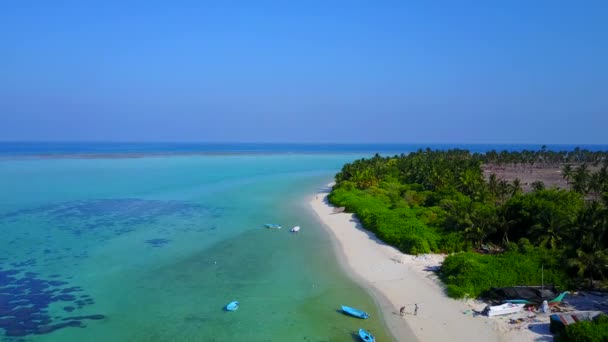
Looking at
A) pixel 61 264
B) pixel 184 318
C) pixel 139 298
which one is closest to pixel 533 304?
pixel 184 318

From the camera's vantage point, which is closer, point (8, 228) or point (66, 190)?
point (8, 228)

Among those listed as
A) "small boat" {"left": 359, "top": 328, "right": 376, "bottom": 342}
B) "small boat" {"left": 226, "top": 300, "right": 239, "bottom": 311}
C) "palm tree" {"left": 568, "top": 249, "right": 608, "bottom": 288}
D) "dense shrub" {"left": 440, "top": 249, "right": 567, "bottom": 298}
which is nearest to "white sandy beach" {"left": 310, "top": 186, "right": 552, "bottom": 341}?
"dense shrub" {"left": 440, "top": 249, "right": 567, "bottom": 298}

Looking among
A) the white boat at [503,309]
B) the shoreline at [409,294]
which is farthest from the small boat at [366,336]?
the white boat at [503,309]

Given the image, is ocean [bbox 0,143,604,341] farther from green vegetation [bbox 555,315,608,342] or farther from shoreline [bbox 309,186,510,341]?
green vegetation [bbox 555,315,608,342]

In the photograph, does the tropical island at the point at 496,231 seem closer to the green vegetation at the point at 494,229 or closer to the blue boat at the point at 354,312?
the green vegetation at the point at 494,229

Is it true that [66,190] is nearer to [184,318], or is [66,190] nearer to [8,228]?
[8,228]

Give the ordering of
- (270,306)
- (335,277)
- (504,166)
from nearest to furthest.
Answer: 1. (270,306)
2. (335,277)
3. (504,166)

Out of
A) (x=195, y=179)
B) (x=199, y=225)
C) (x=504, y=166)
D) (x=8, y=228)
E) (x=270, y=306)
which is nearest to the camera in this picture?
(x=270, y=306)
